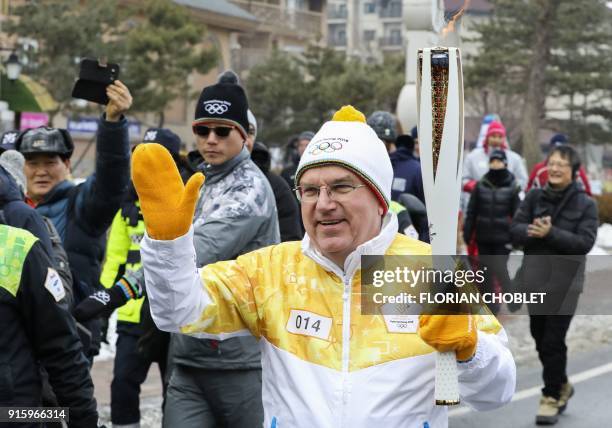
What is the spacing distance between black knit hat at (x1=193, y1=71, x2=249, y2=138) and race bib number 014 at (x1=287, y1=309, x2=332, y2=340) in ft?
5.98

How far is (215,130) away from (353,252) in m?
1.83

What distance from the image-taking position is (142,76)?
33688 mm

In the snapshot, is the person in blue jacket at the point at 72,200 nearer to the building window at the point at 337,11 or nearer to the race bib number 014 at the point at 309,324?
the race bib number 014 at the point at 309,324

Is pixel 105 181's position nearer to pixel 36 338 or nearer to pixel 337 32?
pixel 36 338

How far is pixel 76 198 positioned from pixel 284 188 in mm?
1213

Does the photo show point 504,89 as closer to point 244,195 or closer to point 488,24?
point 488,24

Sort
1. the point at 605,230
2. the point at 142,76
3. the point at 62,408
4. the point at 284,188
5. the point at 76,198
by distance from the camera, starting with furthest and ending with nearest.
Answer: the point at 142,76 → the point at 605,230 → the point at 284,188 → the point at 76,198 → the point at 62,408

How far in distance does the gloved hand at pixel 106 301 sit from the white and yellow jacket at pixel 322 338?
1.66 m

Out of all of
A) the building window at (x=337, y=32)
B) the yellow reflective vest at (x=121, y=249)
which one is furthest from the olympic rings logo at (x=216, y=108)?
the building window at (x=337, y=32)

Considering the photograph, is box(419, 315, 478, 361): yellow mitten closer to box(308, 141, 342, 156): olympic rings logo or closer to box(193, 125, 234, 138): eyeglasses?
box(308, 141, 342, 156): olympic rings logo

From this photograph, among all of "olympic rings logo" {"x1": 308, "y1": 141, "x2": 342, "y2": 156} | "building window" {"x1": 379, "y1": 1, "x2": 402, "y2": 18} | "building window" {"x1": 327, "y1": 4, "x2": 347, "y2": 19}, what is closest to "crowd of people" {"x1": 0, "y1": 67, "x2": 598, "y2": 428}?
"olympic rings logo" {"x1": 308, "y1": 141, "x2": 342, "y2": 156}

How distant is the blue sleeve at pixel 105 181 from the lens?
4902 mm

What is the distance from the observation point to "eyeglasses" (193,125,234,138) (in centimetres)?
475

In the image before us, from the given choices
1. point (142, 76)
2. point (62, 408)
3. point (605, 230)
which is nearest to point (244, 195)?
point (62, 408)
